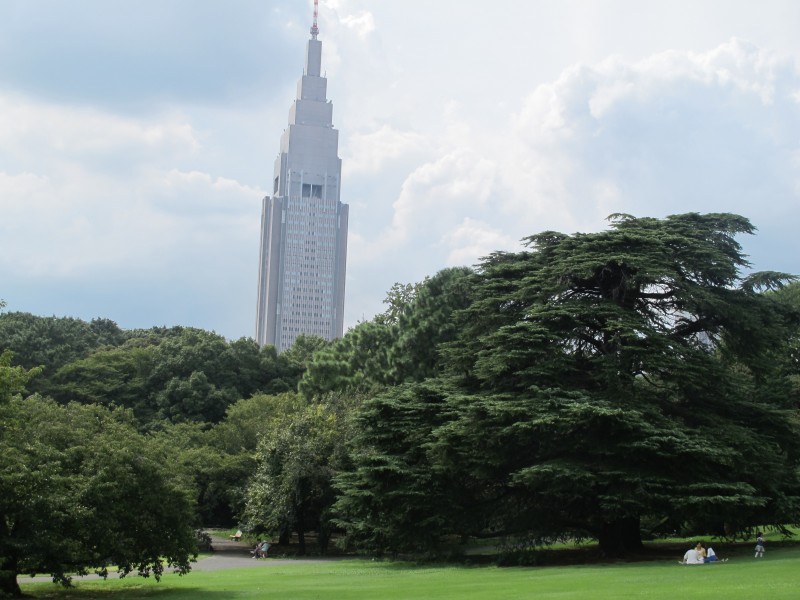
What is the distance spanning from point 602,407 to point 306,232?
144907 millimetres

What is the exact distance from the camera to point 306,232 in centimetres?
17100

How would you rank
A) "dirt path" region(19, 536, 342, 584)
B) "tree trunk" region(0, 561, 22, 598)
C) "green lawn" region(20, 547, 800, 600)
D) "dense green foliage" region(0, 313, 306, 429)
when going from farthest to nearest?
1. "dense green foliage" region(0, 313, 306, 429)
2. "dirt path" region(19, 536, 342, 584)
3. "tree trunk" region(0, 561, 22, 598)
4. "green lawn" region(20, 547, 800, 600)

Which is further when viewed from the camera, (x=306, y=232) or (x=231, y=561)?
(x=306, y=232)

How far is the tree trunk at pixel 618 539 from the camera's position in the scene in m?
31.9

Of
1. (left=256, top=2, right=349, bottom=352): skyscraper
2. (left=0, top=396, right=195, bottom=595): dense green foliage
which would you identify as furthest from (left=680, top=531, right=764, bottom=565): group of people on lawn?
(left=256, top=2, right=349, bottom=352): skyscraper

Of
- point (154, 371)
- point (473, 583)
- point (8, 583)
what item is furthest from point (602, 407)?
point (154, 371)

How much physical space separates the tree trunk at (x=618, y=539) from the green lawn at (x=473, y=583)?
3.89m

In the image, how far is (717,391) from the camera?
32.9m

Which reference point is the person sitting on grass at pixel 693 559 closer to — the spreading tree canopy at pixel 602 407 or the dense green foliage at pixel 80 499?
the spreading tree canopy at pixel 602 407

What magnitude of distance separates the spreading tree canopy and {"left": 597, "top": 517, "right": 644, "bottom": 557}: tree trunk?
0.05 m

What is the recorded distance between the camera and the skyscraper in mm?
167000

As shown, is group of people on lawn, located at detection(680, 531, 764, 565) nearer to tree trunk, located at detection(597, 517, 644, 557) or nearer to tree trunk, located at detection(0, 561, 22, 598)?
tree trunk, located at detection(597, 517, 644, 557)

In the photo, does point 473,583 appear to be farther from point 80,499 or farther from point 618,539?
point 80,499

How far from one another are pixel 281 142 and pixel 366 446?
469 feet
